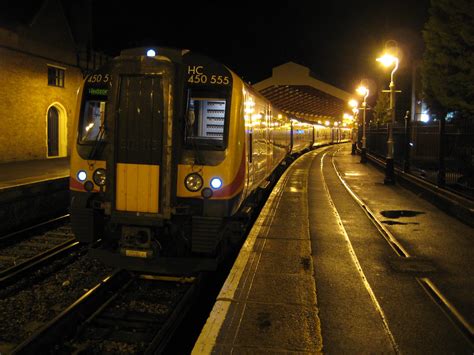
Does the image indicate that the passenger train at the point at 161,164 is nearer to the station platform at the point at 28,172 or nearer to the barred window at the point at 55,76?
the station platform at the point at 28,172

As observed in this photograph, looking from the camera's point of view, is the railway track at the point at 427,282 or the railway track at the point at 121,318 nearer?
the railway track at the point at 427,282

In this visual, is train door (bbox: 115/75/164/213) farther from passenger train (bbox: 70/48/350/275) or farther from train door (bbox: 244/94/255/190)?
train door (bbox: 244/94/255/190)

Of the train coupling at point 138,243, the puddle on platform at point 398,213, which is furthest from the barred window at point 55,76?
the train coupling at point 138,243

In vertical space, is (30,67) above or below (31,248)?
above

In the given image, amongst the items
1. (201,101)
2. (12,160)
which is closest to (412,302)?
(201,101)

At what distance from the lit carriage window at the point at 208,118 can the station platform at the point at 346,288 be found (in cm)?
178

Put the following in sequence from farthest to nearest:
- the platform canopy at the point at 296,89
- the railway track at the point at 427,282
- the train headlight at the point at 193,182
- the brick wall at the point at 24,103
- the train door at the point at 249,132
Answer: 1. the platform canopy at the point at 296,89
2. the brick wall at the point at 24,103
3. the train door at the point at 249,132
4. the train headlight at the point at 193,182
5. the railway track at the point at 427,282

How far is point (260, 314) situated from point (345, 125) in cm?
8315

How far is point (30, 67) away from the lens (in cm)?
2142

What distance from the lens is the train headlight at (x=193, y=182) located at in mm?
6020

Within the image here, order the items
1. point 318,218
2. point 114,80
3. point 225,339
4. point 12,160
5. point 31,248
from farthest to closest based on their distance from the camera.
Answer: point 12,160, point 318,218, point 31,248, point 114,80, point 225,339

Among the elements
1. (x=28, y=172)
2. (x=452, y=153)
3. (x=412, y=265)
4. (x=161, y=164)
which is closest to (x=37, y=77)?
(x=28, y=172)

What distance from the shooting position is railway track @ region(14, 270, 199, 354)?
498 centimetres

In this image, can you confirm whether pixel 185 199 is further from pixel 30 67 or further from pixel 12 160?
pixel 30 67
